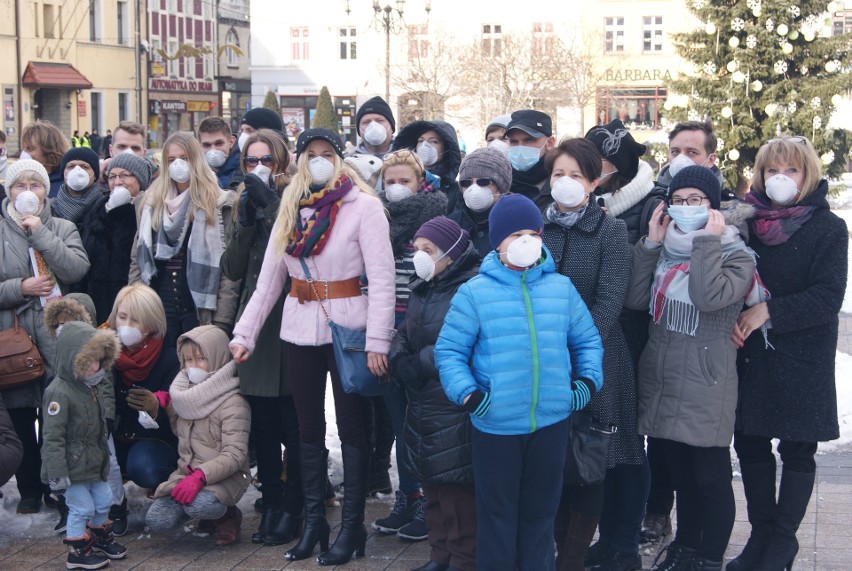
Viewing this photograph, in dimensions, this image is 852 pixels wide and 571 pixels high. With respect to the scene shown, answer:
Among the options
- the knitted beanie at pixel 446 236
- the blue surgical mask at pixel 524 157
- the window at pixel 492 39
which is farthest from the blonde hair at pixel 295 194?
the window at pixel 492 39

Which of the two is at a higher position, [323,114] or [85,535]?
[323,114]

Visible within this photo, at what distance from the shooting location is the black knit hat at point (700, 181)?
15.8 ft

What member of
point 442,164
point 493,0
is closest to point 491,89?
point 493,0

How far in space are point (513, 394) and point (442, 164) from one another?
97.9 inches

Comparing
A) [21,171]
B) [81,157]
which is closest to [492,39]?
[81,157]

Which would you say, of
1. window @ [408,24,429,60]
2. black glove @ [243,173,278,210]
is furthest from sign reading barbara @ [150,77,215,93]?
black glove @ [243,173,278,210]

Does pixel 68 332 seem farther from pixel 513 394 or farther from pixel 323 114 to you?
pixel 323 114

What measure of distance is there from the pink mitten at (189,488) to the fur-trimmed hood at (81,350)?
2.32 ft

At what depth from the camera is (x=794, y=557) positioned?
5078 mm

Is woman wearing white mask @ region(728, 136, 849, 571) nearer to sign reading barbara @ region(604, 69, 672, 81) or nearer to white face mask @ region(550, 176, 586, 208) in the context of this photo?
white face mask @ region(550, 176, 586, 208)

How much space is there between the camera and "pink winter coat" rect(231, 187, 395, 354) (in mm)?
5266

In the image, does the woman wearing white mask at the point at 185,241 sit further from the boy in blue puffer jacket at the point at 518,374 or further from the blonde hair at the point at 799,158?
the blonde hair at the point at 799,158

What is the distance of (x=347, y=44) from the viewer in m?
59.0

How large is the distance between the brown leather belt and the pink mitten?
1.05m
